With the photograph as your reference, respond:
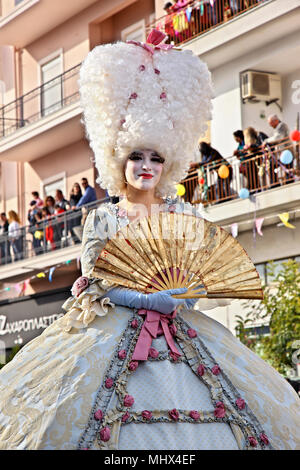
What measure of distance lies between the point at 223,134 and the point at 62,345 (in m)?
11.6

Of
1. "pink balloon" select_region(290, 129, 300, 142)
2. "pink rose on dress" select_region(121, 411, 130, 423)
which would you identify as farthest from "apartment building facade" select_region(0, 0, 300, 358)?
"pink rose on dress" select_region(121, 411, 130, 423)

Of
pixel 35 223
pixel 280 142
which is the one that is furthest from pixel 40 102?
pixel 280 142

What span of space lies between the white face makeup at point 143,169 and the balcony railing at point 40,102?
47.7 feet

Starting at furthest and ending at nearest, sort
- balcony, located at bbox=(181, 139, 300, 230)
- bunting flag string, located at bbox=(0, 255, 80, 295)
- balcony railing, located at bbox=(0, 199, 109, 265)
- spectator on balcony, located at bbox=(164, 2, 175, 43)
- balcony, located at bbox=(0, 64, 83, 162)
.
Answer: balcony, located at bbox=(0, 64, 83, 162) → bunting flag string, located at bbox=(0, 255, 80, 295) → balcony railing, located at bbox=(0, 199, 109, 265) → spectator on balcony, located at bbox=(164, 2, 175, 43) → balcony, located at bbox=(181, 139, 300, 230)

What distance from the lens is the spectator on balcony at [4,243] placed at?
20562 mm

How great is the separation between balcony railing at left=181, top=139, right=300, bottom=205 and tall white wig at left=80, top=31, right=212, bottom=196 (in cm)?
781

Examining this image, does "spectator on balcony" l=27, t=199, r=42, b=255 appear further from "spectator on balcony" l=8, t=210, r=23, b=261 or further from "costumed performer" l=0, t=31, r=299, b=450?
"costumed performer" l=0, t=31, r=299, b=450

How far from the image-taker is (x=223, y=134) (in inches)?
631

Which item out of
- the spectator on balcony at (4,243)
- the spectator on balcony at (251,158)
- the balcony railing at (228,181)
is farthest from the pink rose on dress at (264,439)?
the spectator on balcony at (4,243)

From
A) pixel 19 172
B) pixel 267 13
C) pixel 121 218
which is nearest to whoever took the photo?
pixel 121 218

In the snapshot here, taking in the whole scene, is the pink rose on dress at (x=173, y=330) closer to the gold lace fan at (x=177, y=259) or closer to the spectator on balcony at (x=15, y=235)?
the gold lace fan at (x=177, y=259)

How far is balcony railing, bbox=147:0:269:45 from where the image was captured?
50.5 feet
